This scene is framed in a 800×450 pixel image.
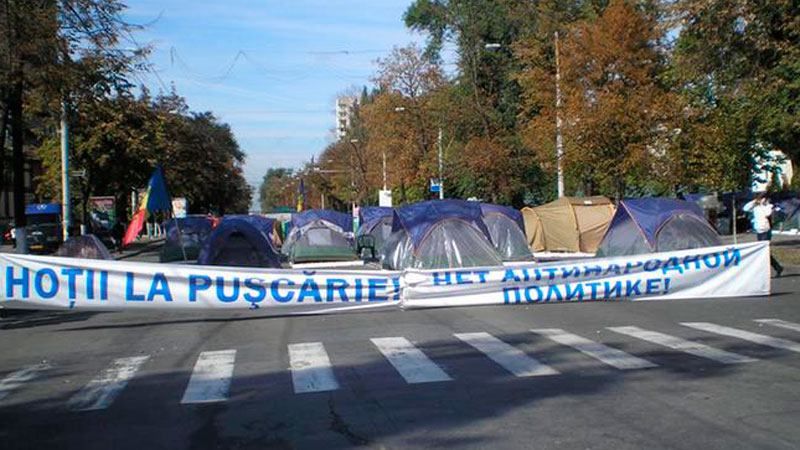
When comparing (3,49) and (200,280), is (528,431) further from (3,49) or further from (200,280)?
(3,49)

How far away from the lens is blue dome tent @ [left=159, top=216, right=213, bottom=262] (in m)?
31.4

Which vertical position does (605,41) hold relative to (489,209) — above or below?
above

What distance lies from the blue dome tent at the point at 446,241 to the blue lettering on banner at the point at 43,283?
9.47 metres

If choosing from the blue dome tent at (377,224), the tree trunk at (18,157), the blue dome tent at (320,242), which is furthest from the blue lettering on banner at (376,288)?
the blue dome tent at (320,242)

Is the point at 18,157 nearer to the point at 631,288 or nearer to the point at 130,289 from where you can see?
the point at 130,289

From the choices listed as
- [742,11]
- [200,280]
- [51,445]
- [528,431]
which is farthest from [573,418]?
[742,11]

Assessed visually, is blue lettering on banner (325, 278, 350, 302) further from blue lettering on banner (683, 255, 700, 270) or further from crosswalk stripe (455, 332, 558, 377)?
blue lettering on banner (683, 255, 700, 270)

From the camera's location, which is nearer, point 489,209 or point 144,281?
point 144,281

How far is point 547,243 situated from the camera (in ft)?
113

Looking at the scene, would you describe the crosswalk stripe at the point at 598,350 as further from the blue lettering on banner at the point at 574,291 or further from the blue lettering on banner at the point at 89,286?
the blue lettering on banner at the point at 89,286

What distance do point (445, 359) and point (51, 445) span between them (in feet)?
15.3

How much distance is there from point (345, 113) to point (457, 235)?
85268 mm

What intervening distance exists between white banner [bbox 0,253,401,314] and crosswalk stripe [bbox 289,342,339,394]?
294 centimetres

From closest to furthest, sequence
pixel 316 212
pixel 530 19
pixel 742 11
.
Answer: pixel 742 11 < pixel 316 212 < pixel 530 19
